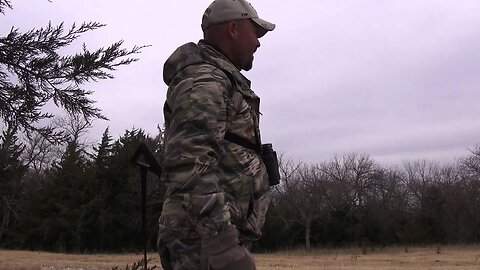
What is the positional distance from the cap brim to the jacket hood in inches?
12.0

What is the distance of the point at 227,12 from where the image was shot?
8.38ft

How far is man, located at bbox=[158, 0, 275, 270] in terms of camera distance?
2.04 meters

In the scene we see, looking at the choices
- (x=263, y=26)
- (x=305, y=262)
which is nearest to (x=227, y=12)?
(x=263, y=26)

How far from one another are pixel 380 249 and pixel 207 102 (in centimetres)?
3871

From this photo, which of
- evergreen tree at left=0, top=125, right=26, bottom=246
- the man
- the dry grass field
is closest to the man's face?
the man

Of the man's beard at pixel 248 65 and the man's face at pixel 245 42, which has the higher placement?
the man's face at pixel 245 42

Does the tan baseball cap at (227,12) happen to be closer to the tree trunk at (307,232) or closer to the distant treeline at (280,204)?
the distant treeline at (280,204)

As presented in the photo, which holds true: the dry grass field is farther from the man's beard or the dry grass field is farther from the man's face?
the man's face

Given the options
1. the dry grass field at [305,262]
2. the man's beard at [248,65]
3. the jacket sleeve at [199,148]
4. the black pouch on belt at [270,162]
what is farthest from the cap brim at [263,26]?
the dry grass field at [305,262]

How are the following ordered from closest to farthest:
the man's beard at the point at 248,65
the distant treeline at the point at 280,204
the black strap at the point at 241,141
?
1. the black strap at the point at 241,141
2. the man's beard at the point at 248,65
3. the distant treeline at the point at 280,204

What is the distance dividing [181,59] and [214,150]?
468 millimetres

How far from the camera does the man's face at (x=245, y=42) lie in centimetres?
260

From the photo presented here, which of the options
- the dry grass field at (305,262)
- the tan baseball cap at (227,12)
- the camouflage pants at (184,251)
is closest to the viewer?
the camouflage pants at (184,251)

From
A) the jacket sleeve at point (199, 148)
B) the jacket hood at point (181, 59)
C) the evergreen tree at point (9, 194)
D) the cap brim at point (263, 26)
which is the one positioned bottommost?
the jacket sleeve at point (199, 148)
